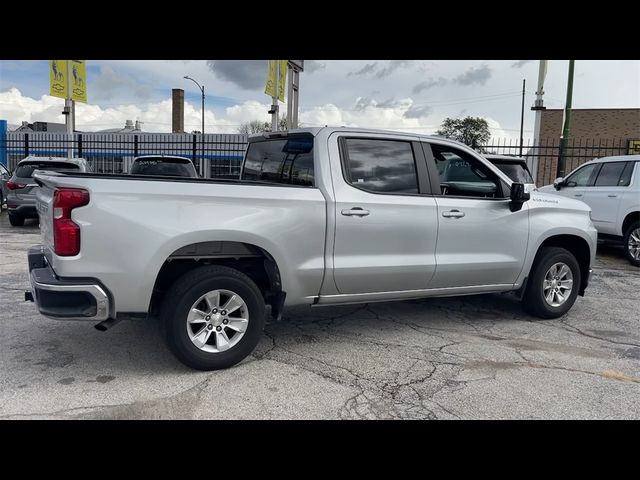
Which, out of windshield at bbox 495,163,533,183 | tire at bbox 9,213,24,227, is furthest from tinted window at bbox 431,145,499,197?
tire at bbox 9,213,24,227

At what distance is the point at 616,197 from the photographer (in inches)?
398

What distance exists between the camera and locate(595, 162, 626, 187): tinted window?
10266 millimetres

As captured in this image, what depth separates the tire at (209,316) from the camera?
409 centimetres

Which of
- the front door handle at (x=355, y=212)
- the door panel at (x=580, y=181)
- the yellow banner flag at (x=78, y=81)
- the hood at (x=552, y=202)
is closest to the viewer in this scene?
the front door handle at (x=355, y=212)

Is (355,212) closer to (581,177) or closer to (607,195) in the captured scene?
(607,195)

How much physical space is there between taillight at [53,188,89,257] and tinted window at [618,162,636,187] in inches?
381

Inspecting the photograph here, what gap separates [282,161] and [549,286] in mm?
3353

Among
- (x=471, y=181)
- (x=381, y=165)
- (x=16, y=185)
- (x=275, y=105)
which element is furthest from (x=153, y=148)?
(x=381, y=165)

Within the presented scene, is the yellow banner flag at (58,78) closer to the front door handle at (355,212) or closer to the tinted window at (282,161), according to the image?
the tinted window at (282,161)

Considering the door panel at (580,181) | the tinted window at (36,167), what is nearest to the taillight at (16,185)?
the tinted window at (36,167)

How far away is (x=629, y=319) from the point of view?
21.1ft

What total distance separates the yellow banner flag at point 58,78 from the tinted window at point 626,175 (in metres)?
17.9

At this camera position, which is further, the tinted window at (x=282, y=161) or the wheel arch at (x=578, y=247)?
the wheel arch at (x=578, y=247)
